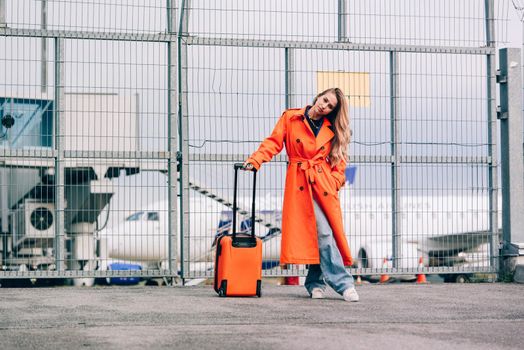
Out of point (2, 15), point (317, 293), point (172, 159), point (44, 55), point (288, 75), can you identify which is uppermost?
point (2, 15)

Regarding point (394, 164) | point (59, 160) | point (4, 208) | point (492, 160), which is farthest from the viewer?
point (492, 160)

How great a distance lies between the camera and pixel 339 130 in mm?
7559

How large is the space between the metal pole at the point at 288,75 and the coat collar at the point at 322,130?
1462mm

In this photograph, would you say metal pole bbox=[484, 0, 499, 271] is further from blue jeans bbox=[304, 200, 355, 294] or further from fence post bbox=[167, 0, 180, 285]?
fence post bbox=[167, 0, 180, 285]

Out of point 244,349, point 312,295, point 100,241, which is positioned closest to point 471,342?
point 244,349

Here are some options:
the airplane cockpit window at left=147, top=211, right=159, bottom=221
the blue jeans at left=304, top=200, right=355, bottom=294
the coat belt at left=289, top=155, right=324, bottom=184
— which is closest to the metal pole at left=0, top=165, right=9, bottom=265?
the airplane cockpit window at left=147, top=211, right=159, bottom=221

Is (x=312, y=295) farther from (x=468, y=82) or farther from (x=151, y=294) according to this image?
(x=468, y=82)

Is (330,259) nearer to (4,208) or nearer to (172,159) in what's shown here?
(172,159)

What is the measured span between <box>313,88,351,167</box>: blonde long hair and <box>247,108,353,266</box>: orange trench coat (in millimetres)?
49

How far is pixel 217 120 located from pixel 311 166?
1.65 meters

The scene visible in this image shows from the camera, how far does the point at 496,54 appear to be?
→ 9.88m

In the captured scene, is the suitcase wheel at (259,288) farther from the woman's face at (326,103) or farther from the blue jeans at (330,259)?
the woman's face at (326,103)

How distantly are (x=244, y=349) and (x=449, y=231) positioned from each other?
203 inches

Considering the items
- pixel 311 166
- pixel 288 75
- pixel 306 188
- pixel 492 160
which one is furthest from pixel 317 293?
pixel 492 160
